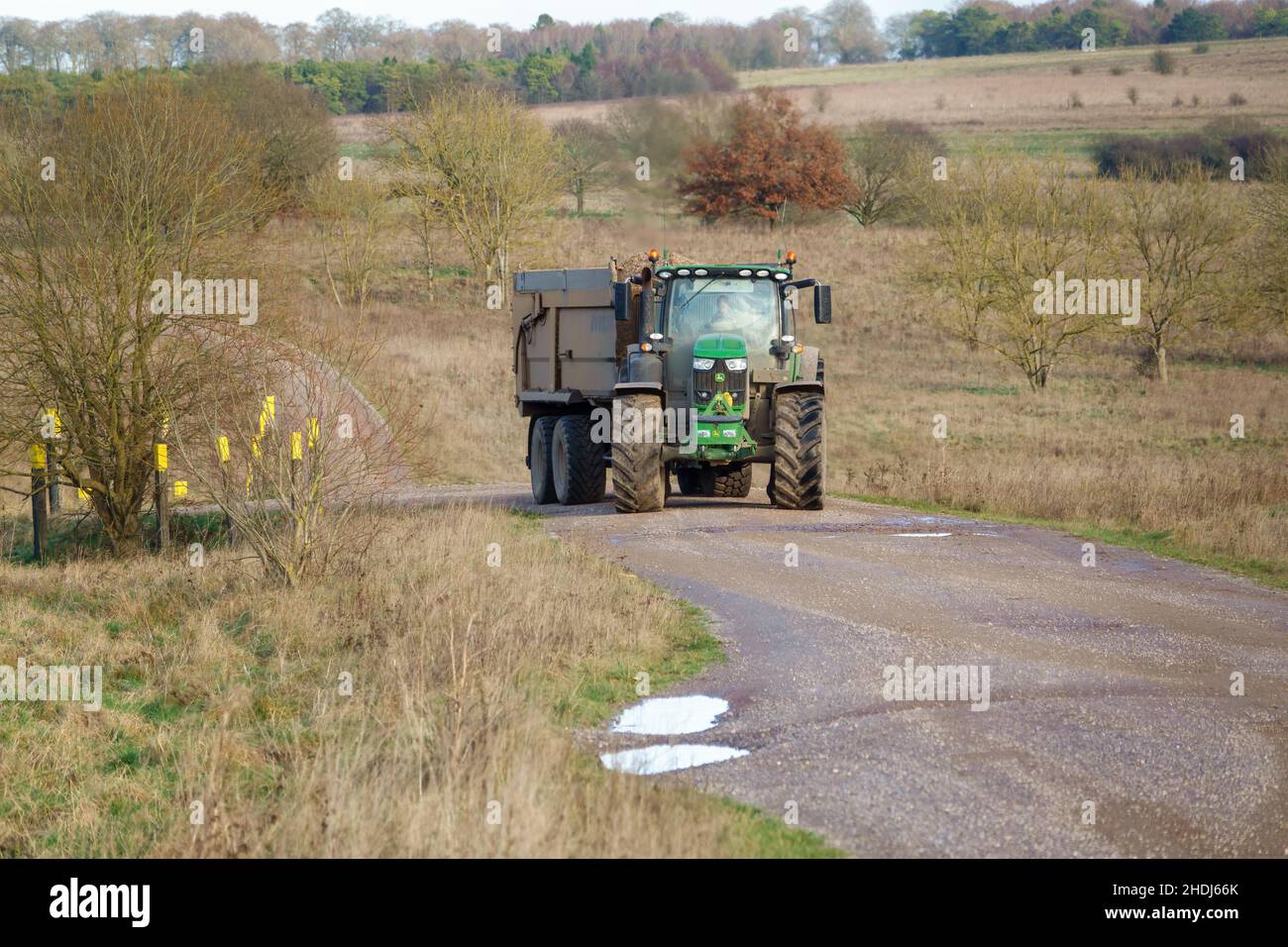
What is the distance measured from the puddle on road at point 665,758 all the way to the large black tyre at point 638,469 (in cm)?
936

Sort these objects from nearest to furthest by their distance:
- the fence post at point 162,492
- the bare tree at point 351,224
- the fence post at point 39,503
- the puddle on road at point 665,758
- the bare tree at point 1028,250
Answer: the puddle on road at point 665,758 < the fence post at point 39,503 < the fence post at point 162,492 < the bare tree at point 1028,250 < the bare tree at point 351,224

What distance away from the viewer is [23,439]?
15.6 m

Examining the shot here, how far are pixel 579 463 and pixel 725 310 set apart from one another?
3158 millimetres

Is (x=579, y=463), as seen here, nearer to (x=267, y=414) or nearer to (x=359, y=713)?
(x=267, y=414)

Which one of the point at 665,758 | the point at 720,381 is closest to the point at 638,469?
the point at 720,381

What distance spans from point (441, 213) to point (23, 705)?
40.7 metres

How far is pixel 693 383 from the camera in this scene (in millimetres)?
16859

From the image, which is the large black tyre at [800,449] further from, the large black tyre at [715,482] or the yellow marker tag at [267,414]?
the yellow marker tag at [267,414]

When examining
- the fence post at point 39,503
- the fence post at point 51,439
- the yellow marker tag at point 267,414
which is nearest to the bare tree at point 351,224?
the fence post at point 39,503

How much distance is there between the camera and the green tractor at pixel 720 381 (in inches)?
660

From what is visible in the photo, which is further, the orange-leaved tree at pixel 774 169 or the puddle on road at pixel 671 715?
the orange-leaved tree at pixel 774 169

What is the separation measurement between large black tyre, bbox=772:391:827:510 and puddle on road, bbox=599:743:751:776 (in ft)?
30.9

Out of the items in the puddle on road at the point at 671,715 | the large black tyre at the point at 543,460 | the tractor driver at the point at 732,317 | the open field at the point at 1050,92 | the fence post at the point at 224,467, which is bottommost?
the puddle on road at the point at 671,715
